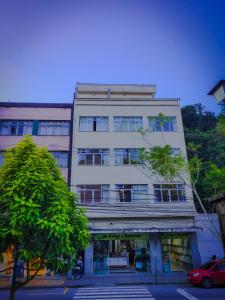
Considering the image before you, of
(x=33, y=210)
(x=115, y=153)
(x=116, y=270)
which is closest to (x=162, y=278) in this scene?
(x=116, y=270)

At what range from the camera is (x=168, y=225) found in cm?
1986

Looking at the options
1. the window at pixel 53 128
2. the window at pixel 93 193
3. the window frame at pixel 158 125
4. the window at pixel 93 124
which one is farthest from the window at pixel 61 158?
the window frame at pixel 158 125

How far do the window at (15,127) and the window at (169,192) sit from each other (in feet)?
41.7

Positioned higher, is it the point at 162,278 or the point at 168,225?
the point at 168,225

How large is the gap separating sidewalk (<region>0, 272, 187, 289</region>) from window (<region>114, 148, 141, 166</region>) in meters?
8.95

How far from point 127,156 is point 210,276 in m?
11.4

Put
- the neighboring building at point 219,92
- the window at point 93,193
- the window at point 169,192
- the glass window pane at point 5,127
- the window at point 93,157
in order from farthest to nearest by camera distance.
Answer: the glass window pane at point 5,127 < the window at point 93,157 < the window at point 169,192 < the window at point 93,193 < the neighboring building at point 219,92

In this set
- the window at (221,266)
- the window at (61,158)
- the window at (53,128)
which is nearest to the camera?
the window at (221,266)

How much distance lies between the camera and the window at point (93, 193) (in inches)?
811

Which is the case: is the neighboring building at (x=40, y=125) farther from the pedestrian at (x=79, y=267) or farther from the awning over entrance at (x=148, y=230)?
the pedestrian at (x=79, y=267)

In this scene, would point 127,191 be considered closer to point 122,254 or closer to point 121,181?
point 121,181

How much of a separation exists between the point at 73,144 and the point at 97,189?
184 inches

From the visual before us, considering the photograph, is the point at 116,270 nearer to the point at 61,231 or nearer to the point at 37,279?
the point at 37,279

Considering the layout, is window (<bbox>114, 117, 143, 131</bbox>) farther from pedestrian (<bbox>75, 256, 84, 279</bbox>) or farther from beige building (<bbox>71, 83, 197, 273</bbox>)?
pedestrian (<bbox>75, 256, 84, 279</bbox>)
